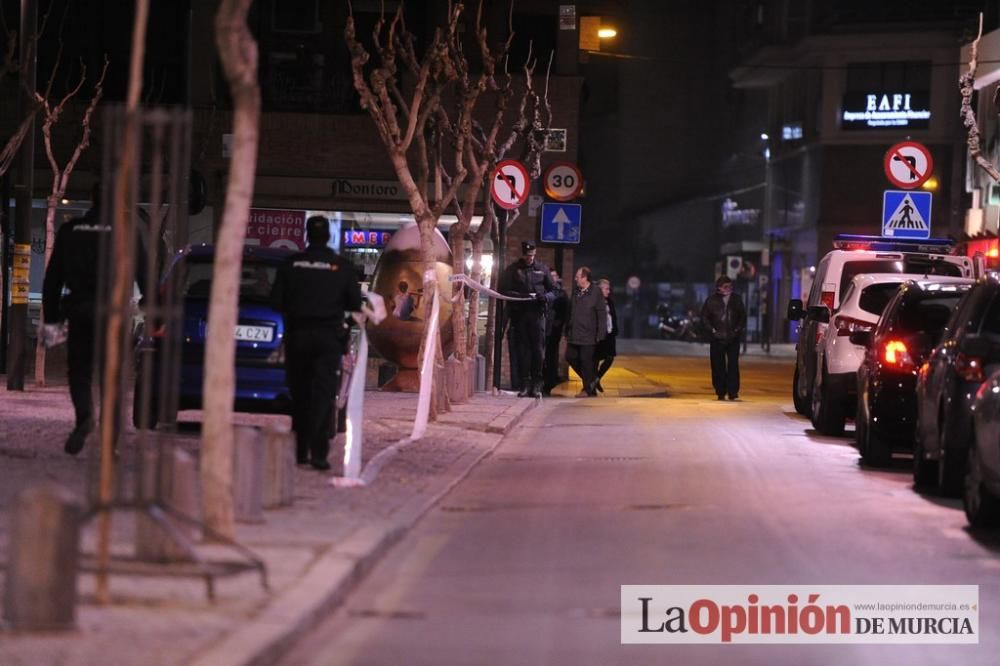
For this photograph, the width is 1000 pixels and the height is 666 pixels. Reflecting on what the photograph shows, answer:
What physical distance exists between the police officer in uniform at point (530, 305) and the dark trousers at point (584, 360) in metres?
1.70

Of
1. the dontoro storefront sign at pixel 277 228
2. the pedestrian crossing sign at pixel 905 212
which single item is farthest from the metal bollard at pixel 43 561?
the pedestrian crossing sign at pixel 905 212

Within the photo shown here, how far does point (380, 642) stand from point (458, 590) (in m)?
1.36

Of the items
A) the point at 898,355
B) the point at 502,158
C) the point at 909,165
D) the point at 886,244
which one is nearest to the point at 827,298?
the point at 886,244

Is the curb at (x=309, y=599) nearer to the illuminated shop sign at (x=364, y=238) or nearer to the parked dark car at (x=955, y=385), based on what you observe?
the parked dark car at (x=955, y=385)

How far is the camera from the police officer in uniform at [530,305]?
25.1 meters

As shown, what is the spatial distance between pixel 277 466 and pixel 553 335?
16730 mm

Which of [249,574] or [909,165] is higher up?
[909,165]

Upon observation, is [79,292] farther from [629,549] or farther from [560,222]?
[560,222]

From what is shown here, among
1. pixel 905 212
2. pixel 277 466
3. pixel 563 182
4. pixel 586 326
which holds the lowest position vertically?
pixel 277 466

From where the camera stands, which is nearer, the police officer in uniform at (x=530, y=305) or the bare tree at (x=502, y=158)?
the bare tree at (x=502, y=158)

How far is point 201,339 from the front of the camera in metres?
15.0

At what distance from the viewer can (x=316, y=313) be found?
1288cm

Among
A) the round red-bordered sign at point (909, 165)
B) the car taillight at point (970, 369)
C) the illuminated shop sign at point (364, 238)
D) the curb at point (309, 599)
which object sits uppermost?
the round red-bordered sign at point (909, 165)

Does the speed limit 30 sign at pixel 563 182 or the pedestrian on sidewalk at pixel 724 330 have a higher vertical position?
the speed limit 30 sign at pixel 563 182
